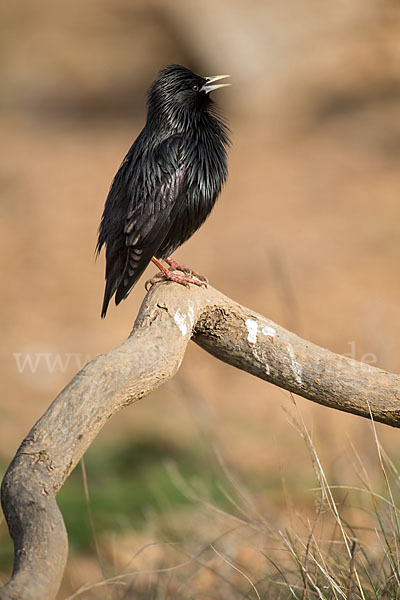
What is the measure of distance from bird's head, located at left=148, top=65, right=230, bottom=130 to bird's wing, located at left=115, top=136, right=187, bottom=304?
226 mm

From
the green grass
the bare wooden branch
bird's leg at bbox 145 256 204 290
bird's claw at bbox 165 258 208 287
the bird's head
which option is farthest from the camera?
the green grass

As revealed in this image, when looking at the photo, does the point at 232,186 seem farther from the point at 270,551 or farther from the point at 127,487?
the point at 270,551

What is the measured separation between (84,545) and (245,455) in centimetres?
163

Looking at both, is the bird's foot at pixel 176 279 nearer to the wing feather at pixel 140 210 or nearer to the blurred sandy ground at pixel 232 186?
the wing feather at pixel 140 210

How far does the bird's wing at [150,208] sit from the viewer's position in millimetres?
3178

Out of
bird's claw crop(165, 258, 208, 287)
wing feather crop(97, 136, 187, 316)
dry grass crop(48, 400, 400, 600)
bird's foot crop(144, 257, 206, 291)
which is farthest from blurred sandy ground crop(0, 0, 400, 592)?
bird's foot crop(144, 257, 206, 291)

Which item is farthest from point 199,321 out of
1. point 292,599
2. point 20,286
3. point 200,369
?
point 20,286

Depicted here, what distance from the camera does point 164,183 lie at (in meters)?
3.19

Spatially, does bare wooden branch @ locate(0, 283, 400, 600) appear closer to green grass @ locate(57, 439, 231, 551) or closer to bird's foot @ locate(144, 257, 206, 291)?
bird's foot @ locate(144, 257, 206, 291)

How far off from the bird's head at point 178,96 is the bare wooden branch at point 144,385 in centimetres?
100

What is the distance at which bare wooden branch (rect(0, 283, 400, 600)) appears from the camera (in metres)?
1.75

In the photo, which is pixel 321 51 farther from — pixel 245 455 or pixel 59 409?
pixel 59 409

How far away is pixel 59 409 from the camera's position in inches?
79.4

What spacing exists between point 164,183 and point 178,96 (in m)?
0.42
